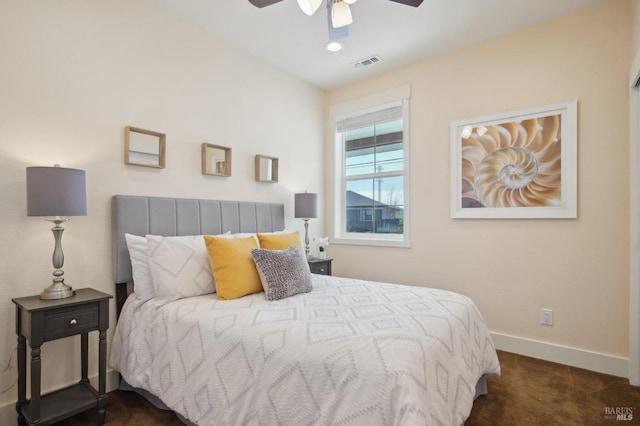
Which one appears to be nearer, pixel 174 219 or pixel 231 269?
pixel 231 269

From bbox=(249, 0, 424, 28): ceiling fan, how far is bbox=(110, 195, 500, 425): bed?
5.08 feet

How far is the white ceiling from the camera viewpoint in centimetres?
253

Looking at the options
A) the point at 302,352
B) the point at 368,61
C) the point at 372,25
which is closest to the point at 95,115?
the point at 302,352

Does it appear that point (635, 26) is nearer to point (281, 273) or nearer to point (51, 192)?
point (281, 273)

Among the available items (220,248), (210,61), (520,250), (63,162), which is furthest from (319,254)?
(63,162)

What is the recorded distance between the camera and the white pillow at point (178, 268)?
2.07 m

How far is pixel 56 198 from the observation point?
1735 millimetres

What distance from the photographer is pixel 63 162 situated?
2066mm

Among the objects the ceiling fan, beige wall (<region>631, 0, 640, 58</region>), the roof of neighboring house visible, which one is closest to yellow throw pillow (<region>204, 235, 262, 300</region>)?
the ceiling fan

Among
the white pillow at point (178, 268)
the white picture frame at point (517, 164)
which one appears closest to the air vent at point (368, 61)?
the white picture frame at point (517, 164)

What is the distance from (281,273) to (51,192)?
1.33m

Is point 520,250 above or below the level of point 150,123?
below

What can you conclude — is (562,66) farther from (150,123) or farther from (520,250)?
(150,123)

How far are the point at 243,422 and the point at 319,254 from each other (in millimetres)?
2352
